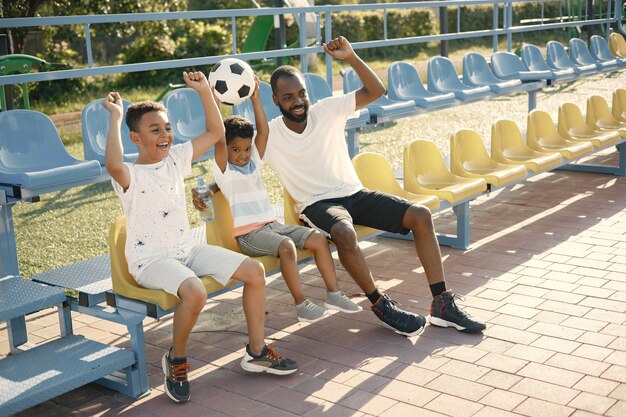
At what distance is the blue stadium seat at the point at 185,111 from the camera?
6352mm

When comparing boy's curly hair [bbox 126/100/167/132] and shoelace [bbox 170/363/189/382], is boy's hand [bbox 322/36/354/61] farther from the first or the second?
shoelace [bbox 170/363/189/382]

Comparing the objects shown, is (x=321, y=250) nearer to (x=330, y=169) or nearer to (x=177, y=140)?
(x=330, y=169)

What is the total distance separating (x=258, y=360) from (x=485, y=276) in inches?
80.0

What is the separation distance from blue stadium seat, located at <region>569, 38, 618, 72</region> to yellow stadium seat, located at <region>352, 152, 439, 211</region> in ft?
23.4

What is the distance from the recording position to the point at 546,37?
91.1 ft

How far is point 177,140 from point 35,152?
1.10 meters

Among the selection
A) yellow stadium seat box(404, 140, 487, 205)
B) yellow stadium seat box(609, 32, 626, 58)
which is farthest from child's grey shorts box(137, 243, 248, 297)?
yellow stadium seat box(609, 32, 626, 58)

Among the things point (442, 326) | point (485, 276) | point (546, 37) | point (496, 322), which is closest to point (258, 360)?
point (442, 326)

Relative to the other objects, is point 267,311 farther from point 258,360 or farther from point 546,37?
point 546,37

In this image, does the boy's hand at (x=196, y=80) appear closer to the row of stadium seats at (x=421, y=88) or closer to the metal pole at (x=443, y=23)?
the row of stadium seats at (x=421, y=88)

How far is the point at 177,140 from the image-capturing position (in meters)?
6.10

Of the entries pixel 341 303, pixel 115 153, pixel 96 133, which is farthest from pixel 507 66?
pixel 115 153

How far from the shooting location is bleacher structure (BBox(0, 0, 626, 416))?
157 inches

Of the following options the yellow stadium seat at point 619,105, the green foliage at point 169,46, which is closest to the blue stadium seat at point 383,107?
the yellow stadium seat at point 619,105
